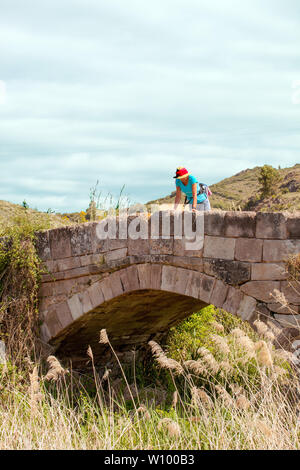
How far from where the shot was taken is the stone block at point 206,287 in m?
6.83

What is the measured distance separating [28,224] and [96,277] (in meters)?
1.62

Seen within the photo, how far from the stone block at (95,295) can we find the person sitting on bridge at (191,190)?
5.42ft

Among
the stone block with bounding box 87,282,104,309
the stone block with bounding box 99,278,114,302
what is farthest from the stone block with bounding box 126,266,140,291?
the stone block with bounding box 87,282,104,309

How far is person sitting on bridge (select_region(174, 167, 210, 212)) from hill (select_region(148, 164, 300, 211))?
454 centimetres

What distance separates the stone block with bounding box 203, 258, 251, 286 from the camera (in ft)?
21.3

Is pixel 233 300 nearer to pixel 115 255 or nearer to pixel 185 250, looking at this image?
pixel 185 250

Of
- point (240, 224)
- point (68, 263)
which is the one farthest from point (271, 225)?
point (68, 263)

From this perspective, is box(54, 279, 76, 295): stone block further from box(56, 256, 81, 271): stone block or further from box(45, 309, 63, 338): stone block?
box(45, 309, 63, 338): stone block

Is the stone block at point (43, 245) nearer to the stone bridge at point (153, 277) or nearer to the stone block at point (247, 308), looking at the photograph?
the stone bridge at point (153, 277)

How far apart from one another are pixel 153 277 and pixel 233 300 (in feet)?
4.25
